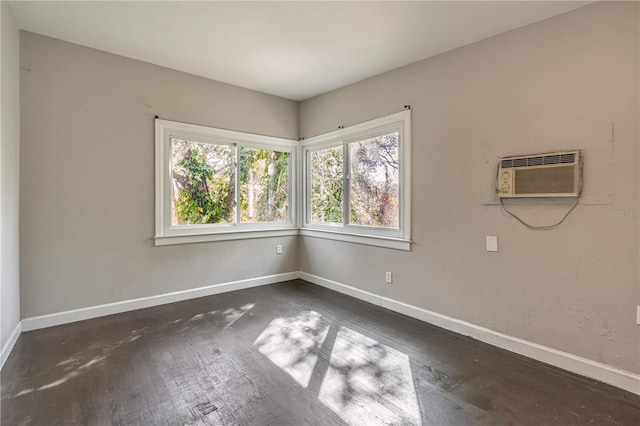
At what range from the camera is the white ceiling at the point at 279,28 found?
2408 mm

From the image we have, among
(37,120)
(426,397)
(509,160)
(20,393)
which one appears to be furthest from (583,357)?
(37,120)

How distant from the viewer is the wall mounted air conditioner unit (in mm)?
2287

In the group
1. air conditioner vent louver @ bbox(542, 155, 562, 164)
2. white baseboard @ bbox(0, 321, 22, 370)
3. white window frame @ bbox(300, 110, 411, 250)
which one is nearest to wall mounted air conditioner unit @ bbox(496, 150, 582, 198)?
air conditioner vent louver @ bbox(542, 155, 562, 164)

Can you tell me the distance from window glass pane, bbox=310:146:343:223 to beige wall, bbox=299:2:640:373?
1.02 m

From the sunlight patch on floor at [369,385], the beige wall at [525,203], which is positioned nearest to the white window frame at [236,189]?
the beige wall at [525,203]

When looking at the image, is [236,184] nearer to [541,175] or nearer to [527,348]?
[541,175]

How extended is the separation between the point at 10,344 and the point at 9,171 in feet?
4.44

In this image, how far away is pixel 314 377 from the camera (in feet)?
7.27

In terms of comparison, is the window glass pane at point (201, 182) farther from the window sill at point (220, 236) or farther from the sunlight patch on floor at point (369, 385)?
the sunlight patch on floor at point (369, 385)

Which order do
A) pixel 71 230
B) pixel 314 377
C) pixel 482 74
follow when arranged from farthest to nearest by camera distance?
pixel 71 230, pixel 482 74, pixel 314 377

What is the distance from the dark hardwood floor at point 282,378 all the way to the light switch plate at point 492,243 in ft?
2.68

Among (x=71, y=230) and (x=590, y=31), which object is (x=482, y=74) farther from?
(x=71, y=230)

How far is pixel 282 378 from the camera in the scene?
2.21 m

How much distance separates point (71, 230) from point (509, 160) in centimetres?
401
